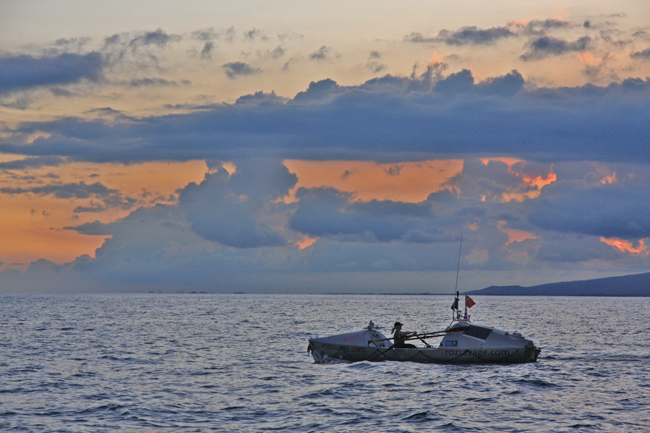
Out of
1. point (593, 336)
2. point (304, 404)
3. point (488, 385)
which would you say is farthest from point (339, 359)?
point (593, 336)

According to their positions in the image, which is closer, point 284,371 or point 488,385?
point 488,385

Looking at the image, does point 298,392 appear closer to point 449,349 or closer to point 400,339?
point 400,339

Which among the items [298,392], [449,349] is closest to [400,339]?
[449,349]

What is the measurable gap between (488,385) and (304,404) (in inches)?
518

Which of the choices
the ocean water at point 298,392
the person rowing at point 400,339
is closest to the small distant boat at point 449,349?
the person rowing at point 400,339

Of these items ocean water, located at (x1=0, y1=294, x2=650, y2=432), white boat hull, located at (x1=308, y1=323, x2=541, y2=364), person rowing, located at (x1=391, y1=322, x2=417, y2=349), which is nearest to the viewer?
ocean water, located at (x1=0, y1=294, x2=650, y2=432)

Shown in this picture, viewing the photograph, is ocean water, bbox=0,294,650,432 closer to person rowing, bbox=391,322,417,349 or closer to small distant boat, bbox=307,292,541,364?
small distant boat, bbox=307,292,541,364

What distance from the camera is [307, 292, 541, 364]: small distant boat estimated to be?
46.1 meters

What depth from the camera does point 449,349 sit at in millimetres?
46219

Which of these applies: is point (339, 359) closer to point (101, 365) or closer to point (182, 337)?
point (101, 365)

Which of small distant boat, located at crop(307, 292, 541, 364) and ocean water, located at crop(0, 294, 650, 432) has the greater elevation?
small distant boat, located at crop(307, 292, 541, 364)

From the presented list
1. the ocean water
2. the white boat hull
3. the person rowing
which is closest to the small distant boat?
the white boat hull

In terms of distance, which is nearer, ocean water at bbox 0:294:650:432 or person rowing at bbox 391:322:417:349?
ocean water at bbox 0:294:650:432

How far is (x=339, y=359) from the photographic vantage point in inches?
1889
